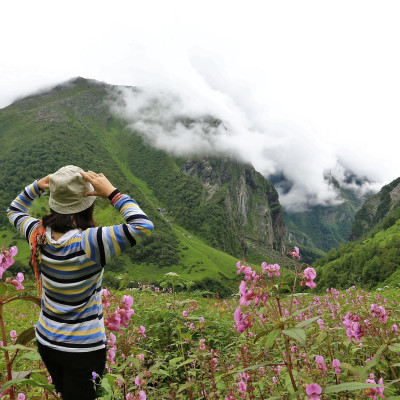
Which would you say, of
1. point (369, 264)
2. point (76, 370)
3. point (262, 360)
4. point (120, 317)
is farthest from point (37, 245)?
point (369, 264)

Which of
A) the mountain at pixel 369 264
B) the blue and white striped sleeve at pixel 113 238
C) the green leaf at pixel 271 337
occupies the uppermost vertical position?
the blue and white striped sleeve at pixel 113 238

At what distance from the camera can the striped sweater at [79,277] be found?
243cm

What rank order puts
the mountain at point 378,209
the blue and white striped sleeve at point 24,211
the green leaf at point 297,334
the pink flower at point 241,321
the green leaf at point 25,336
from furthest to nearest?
the mountain at point 378,209 < the blue and white striped sleeve at point 24,211 < the pink flower at point 241,321 < the green leaf at point 25,336 < the green leaf at point 297,334

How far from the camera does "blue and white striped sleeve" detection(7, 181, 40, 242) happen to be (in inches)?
121

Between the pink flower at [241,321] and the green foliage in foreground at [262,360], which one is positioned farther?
the pink flower at [241,321]

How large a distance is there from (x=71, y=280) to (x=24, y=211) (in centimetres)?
129

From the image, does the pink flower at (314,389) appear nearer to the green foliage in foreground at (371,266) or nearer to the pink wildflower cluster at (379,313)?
the pink wildflower cluster at (379,313)

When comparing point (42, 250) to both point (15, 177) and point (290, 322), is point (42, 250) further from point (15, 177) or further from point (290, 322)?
point (15, 177)

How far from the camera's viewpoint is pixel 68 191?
263cm

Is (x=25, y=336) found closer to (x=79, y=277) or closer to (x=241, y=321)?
(x=79, y=277)

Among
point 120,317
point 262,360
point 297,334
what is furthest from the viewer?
point 262,360

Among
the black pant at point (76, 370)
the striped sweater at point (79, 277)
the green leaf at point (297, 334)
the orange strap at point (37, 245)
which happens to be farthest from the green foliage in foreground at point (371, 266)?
the orange strap at point (37, 245)

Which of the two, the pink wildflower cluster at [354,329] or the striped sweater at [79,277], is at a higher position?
the striped sweater at [79,277]

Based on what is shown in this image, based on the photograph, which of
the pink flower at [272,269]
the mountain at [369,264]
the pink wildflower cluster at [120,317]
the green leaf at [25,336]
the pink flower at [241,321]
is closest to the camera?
the green leaf at [25,336]
